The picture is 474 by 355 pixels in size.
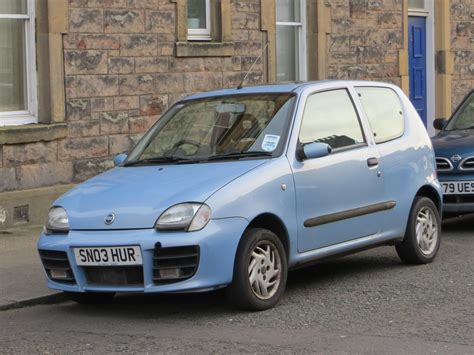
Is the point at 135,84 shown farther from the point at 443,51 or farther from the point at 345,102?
the point at 443,51

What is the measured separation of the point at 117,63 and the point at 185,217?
630 cm

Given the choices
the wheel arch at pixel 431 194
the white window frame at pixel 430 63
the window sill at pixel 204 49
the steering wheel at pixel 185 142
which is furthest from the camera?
the white window frame at pixel 430 63

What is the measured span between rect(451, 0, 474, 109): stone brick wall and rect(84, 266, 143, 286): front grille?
13.6 metres

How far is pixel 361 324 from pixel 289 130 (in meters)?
1.78

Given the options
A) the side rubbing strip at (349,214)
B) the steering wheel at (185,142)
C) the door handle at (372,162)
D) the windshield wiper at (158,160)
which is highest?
the steering wheel at (185,142)

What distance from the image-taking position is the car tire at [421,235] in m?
9.55

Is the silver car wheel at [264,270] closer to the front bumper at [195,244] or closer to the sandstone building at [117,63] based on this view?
the front bumper at [195,244]

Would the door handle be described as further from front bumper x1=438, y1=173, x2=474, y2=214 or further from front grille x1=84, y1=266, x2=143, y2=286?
front bumper x1=438, y1=173, x2=474, y2=214

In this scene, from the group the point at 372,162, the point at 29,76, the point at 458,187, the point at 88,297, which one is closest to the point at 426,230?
the point at 372,162

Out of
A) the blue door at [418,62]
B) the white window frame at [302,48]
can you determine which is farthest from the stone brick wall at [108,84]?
the blue door at [418,62]

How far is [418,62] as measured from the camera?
65.2 feet

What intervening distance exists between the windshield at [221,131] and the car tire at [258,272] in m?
0.77

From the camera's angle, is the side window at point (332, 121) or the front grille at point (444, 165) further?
the front grille at point (444, 165)

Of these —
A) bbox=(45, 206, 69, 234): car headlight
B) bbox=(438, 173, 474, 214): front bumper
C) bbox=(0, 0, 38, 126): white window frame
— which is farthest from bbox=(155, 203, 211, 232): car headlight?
bbox=(0, 0, 38, 126): white window frame
